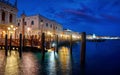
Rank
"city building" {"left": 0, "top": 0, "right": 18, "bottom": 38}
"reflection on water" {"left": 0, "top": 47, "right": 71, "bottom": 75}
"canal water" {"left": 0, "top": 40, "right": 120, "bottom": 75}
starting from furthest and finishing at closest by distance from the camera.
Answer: "city building" {"left": 0, "top": 0, "right": 18, "bottom": 38} < "canal water" {"left": 0, "top": 40, "right": 120, "bottom": 75} < "reflection on water" {"left": 0, "top": 47, "right": 71, "bottom": 75}

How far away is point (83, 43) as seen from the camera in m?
17.0

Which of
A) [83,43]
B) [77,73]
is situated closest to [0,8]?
[83,43]

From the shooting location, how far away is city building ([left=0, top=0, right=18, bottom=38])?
126 ft

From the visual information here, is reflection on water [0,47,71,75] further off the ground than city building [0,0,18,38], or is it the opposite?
city building [0,0,18,38]

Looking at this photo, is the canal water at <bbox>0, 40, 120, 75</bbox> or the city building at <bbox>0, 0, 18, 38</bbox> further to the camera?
the city building at <bbox>0, 0, 18, 38</bbox>

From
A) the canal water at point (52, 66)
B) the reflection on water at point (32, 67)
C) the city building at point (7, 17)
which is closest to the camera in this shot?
the reflection on water at point (32, 67)

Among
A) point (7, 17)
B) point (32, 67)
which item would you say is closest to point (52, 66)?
point (32, 67)

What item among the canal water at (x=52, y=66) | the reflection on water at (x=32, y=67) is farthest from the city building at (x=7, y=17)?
the reflection on water at (x=32, y=67)

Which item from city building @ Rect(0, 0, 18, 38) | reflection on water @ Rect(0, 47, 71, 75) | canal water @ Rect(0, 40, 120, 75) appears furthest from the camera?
city building @ Rect(0, 0, 18, 38)

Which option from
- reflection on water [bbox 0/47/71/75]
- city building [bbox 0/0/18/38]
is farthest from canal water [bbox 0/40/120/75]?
city building [bbox 0/0/18/38]

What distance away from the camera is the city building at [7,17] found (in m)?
38.3

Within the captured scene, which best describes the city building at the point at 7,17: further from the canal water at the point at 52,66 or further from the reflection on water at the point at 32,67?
the reflection on water at the point at 32,67

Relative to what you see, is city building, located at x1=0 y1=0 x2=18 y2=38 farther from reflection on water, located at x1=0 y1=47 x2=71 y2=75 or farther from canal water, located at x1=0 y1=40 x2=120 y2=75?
reflection on water, located at x1=0 y1=47 x2=71 y2=75

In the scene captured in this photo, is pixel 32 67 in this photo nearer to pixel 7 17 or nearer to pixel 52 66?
pixel 52 66
